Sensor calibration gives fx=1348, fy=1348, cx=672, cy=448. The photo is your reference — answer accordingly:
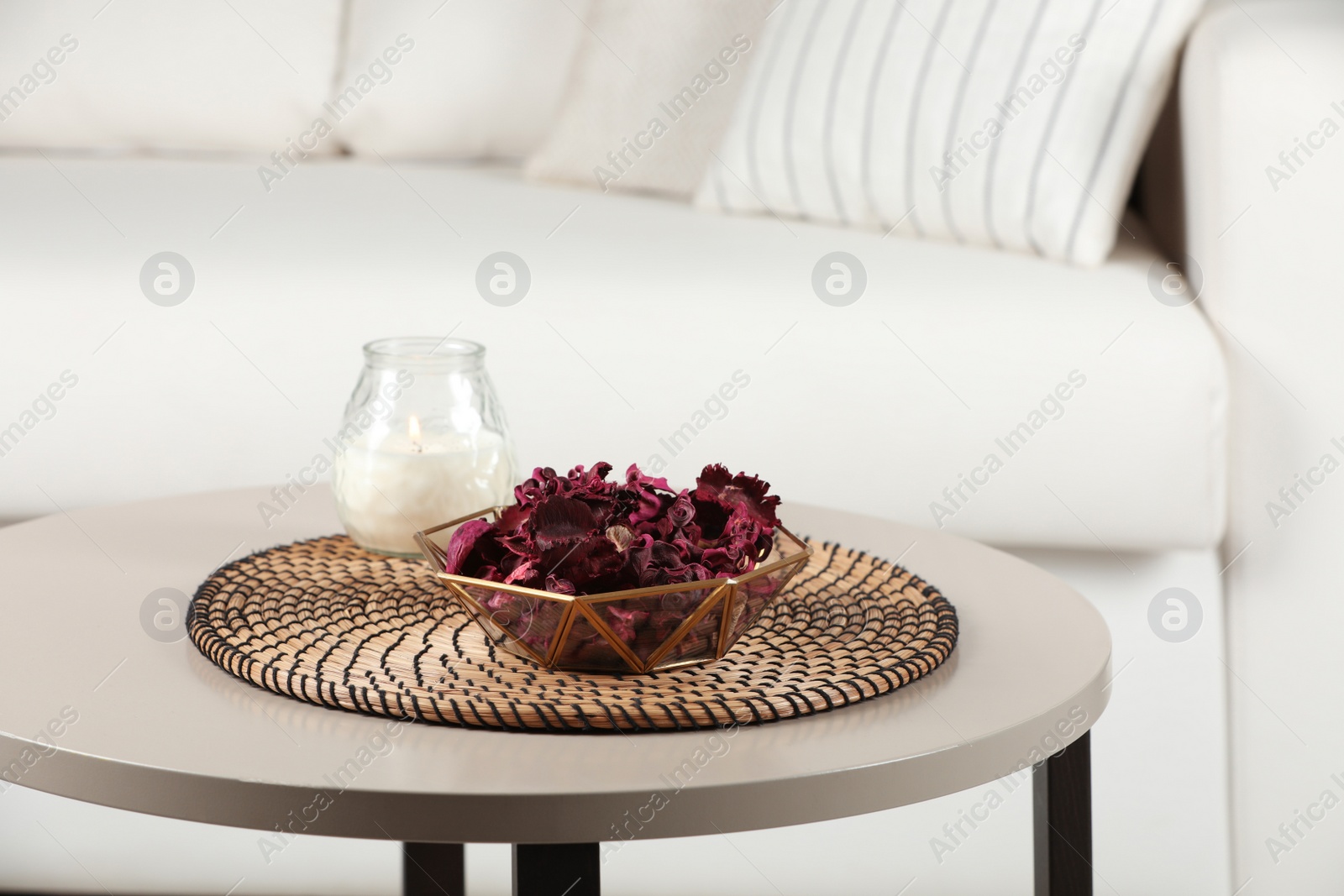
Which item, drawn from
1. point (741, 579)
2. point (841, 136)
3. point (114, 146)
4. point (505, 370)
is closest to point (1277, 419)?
point (841, 136)

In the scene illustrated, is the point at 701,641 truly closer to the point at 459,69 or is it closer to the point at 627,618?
the point at 627,618

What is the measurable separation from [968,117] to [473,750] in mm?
1066

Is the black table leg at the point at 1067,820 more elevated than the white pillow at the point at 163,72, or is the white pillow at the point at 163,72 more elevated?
the white pillow at the point at 163,72

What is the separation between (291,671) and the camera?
636mm

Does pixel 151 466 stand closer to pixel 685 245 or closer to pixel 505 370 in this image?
pixel 505 370

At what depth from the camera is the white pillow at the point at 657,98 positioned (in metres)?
1.77

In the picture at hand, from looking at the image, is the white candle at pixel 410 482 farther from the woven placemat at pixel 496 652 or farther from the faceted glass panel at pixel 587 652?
the faceted glass panel at pixel 587 652

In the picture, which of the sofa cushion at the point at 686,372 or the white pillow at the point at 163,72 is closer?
the sofa cushion at the point at 686,372

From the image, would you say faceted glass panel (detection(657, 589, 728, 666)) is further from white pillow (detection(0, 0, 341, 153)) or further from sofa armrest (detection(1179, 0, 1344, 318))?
white pillow (detection(0, 0, 341, 153))

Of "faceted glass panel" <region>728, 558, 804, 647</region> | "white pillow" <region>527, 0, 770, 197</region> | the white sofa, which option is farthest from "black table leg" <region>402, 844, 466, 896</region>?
"white pillow" <region>527, 0, 770, 197</region>

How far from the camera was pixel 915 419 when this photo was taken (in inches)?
51.1

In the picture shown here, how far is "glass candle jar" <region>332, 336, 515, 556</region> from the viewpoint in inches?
32.4

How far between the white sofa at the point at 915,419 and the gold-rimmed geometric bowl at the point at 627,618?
66 cm

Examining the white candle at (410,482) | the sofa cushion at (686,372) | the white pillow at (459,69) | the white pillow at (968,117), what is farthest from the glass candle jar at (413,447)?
the white pillow at (459,69)
